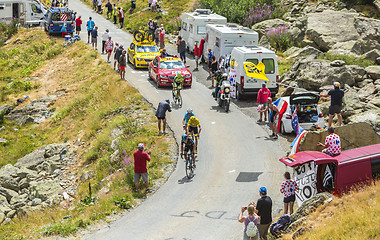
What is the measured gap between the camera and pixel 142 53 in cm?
3394

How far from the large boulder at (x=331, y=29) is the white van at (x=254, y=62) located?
8.55m

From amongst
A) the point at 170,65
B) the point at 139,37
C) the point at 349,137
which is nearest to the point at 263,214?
the point at 349,137

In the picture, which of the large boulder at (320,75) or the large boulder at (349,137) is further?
the large boulder at (320,75)

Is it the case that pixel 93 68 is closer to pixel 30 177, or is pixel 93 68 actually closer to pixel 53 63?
pixel 53 63

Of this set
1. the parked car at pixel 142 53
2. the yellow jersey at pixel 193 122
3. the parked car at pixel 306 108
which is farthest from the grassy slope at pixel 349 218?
the parked car at pixel 142 53

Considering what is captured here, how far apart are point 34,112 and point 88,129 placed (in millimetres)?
7412

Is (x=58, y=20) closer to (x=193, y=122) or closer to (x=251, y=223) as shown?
(x=193, y=122)

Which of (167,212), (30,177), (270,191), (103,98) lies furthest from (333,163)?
(103,98)

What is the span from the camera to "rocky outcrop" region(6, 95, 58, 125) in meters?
31.7

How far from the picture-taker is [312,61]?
27516mm

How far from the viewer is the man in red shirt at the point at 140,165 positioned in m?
16.7

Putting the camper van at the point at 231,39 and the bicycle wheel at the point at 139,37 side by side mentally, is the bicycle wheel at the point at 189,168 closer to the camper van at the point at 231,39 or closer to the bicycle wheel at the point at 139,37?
the camper van at the point at 231,39

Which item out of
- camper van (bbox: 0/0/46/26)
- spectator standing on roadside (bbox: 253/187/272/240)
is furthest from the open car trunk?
camper van (bbox: 0/0/46/26)

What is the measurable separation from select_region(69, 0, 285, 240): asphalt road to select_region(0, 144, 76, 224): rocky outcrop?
17.8ft
